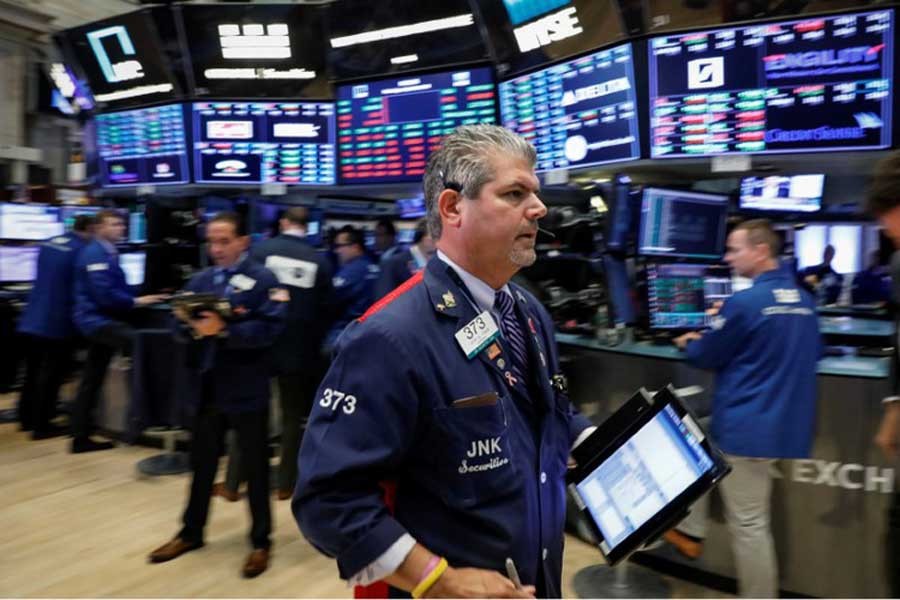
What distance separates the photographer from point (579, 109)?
383 centimetres

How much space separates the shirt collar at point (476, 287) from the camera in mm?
1228

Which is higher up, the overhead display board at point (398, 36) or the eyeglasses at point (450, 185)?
the overhead display board at point (398, 36)

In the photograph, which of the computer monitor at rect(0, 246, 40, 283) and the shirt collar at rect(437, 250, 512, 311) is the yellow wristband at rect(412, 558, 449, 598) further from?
the computer monitor at rect(0, 246, 40, 283)

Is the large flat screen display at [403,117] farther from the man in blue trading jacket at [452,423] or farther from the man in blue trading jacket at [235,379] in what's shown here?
the man in blue trading jacket at [452,423]

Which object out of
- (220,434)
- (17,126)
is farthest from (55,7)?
(220,434)

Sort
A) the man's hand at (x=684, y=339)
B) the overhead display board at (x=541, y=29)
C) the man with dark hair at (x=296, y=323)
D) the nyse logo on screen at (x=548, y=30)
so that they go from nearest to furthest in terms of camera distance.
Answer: the man's hand at (x=684, y=339)
the overhead display board at (x=541, y=29)
the nyse logo on screen at (x=548, y=30)
the man with dark hair at (x=296, y=323)

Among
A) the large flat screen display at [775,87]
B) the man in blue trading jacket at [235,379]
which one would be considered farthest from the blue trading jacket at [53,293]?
the large flat screen display at [775,87]

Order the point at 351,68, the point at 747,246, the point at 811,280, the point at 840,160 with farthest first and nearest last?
the point at 351,68, the point at 811,280, the point at 840,160, the point at 747,246

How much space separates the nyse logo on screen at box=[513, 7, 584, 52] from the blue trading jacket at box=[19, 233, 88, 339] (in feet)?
11.5

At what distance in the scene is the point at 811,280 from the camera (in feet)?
13.5

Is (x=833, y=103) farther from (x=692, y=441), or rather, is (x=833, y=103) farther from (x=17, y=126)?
(x=17, y=126)

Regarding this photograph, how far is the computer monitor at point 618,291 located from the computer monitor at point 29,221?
5.49 metres

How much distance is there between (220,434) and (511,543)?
8.00 feet

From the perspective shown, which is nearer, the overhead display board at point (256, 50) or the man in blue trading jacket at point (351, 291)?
the man in blue trading jacket at point (351, 291)
